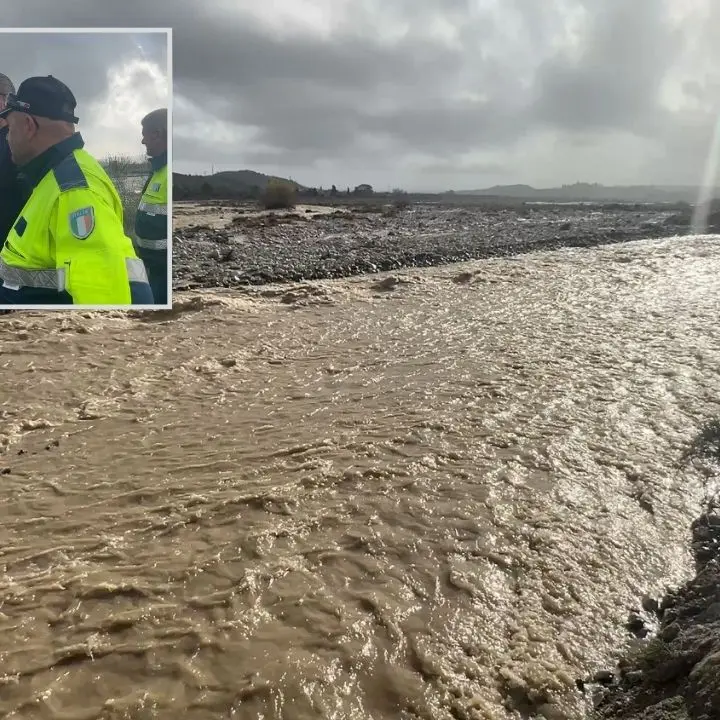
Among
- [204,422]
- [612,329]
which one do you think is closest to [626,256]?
[612,329]

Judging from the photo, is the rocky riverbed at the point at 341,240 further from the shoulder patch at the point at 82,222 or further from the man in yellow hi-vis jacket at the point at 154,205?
the shoulder patch at the point at 82,222

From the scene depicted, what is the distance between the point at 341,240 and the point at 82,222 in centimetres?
1232

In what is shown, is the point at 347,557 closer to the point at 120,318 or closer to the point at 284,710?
the point at 284,710

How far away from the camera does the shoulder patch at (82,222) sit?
5176 millimetres

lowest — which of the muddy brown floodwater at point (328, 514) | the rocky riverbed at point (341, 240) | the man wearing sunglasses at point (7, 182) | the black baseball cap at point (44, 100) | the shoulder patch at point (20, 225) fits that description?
the muddy brown floodwater at point (328, 514)

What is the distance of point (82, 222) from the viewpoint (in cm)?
523

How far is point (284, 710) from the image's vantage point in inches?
121

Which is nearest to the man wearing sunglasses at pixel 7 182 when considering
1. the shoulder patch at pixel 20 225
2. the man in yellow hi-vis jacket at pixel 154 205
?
the shoulder patch at pixel 20 225

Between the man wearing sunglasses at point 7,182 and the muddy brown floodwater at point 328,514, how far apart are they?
188 cm

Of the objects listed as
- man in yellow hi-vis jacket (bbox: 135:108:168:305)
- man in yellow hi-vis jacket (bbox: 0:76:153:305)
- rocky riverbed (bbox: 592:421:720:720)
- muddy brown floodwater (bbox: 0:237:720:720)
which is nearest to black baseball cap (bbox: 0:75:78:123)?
man in yellow hi-vis jacket (bbox: 0:76:153:305)

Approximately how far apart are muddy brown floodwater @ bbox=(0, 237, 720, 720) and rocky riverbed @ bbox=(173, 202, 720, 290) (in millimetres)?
3802

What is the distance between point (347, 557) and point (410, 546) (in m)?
0.42

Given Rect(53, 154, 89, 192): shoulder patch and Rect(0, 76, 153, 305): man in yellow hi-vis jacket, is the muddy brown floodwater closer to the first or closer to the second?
Rect(0, 76, 153, 305): man in yellow hi-vis jacket

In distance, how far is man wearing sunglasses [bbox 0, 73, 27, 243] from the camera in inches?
193
